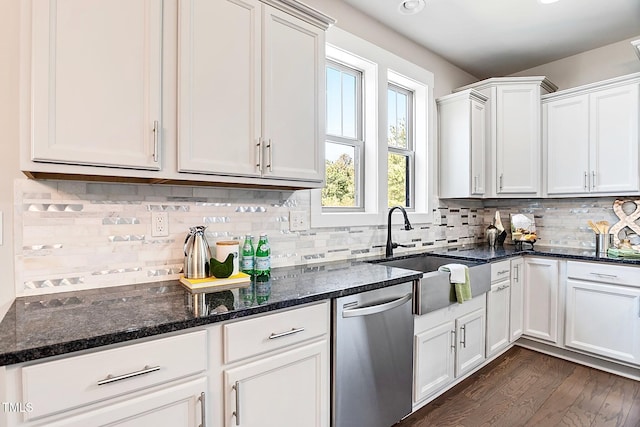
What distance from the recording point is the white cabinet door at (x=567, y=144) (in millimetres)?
2965

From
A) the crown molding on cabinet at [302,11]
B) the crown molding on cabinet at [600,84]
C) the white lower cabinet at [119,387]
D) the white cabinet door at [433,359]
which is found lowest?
the white cabinet door at [433,359]

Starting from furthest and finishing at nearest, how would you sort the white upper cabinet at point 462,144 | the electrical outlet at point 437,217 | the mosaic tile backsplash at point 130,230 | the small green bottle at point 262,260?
the electrical outlet at point 437,217 → the white upper cabinet at point 462,144 → the small green bottle at point 262,260 → the mosaic tile backsplash at point 130,230

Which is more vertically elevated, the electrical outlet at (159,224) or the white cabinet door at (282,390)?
the electrical outlet at (159,224)

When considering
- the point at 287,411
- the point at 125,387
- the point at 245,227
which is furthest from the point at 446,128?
the point at 125,387

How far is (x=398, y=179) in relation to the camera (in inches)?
121

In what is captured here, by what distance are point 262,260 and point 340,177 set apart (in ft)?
3.46

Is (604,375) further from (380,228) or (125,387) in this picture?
(125,387)

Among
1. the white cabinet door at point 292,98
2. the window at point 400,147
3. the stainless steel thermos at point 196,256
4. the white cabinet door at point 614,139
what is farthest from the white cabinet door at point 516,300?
the stainless steel thermos at point 196,256

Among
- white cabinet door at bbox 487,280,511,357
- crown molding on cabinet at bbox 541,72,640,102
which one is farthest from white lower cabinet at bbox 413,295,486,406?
crown molding on cabinet at bbox 541,72,640,102

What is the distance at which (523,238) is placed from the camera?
10.4 feet

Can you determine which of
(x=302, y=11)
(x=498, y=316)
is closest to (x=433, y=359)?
(x=498, y=316)

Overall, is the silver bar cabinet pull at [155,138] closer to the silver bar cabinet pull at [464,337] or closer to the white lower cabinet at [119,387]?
the white lower cabinet at [119,387]

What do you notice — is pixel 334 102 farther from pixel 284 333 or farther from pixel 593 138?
pixel 593 138

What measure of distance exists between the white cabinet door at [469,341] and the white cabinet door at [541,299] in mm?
766
